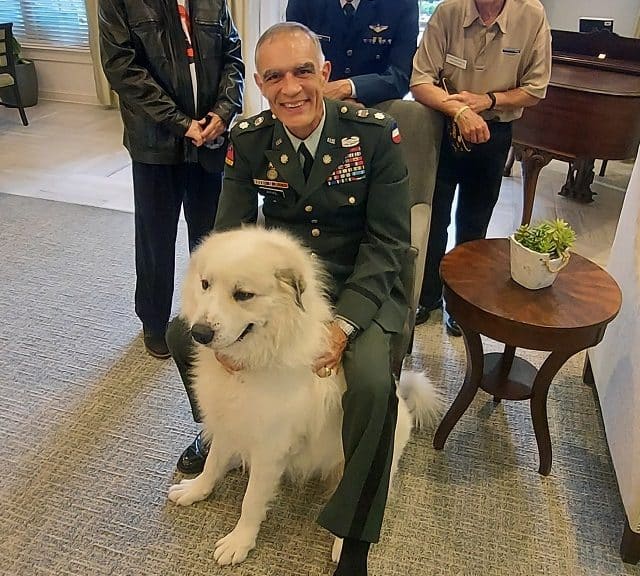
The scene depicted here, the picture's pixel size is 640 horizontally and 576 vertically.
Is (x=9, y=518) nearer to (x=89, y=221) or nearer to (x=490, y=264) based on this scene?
(x=490, y=264)

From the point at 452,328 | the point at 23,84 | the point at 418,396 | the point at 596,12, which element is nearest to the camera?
the point at 418,396

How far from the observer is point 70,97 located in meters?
5.61

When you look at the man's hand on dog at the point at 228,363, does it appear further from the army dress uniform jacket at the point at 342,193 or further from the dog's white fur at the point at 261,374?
the army dress uniform jacket at the point at 342,193

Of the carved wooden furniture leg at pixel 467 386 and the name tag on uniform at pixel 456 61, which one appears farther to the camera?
the name tag on uniform at pixel 456 61

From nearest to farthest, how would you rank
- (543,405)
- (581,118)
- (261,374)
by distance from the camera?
(261,374) → (543,405) → (581,118)

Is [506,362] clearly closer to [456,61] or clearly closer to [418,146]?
[418,146]

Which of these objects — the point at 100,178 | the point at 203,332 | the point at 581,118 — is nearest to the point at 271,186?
the point at 203,332

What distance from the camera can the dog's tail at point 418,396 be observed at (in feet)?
6.14

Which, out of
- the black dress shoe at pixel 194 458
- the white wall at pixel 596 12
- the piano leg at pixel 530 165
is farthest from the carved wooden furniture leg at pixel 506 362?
the white wall at pixel 596 12

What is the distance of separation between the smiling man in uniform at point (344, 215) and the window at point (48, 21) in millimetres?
4625

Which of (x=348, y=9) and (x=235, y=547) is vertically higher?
(x=348, y=9)

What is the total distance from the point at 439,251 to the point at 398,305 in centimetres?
101

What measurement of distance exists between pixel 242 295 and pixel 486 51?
1.42 metres

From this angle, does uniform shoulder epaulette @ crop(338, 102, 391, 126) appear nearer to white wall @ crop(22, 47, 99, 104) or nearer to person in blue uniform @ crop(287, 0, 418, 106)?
person in blue uniform @ crop(287, 0, 418, 106)
